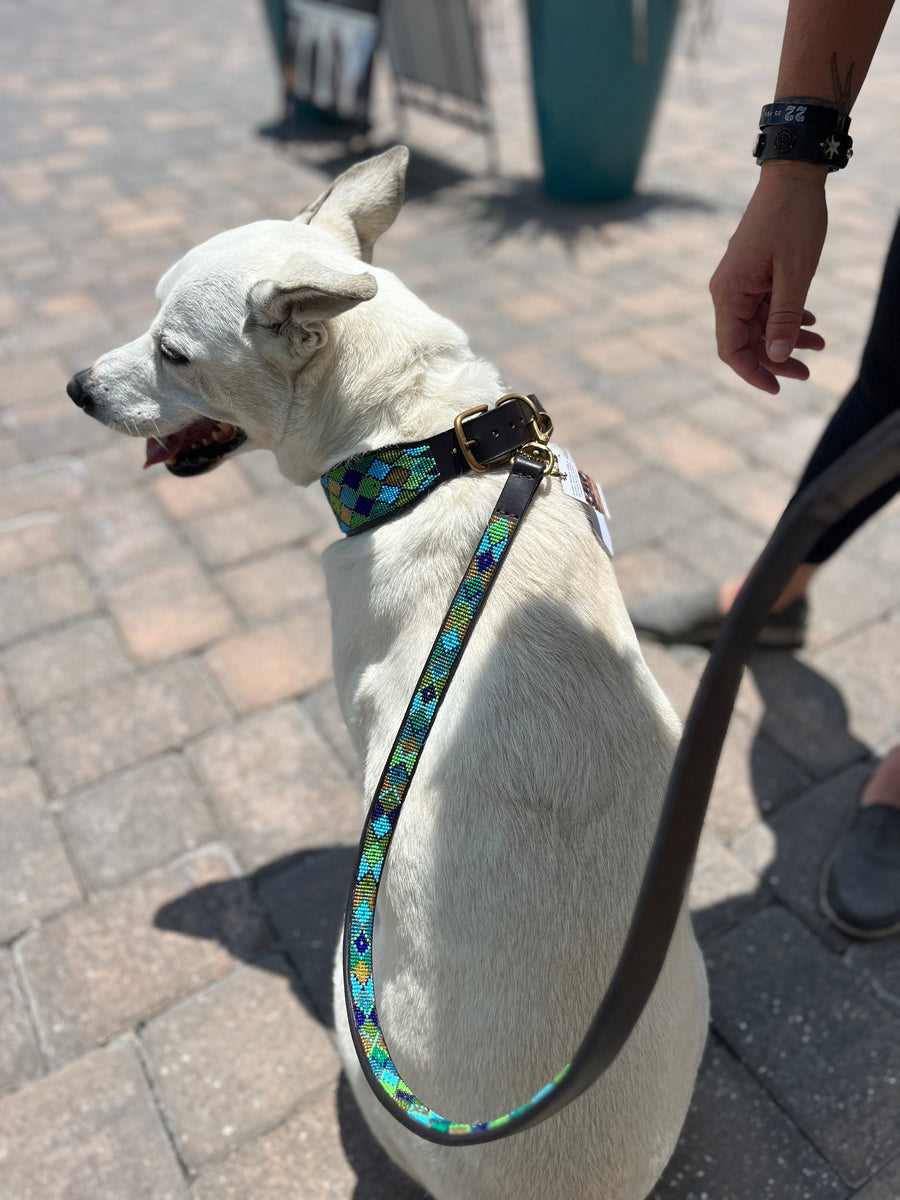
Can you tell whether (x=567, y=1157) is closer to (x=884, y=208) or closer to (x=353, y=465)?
(x=353, y=465)

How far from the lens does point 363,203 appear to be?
193cm

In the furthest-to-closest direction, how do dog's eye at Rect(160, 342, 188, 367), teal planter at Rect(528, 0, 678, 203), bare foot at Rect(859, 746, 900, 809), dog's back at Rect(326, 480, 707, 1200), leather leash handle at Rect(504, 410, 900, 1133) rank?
teal planter at Rect(528, 0, 678, 203) < bare foot at Rect(859, 746, 900, 809) < dog's eye at Rect(160, 342, 188, 367) < dog's back at Rect(326, 480, 707, 1200) < leather leash handle at Rect(504, 410, 900, 1133)

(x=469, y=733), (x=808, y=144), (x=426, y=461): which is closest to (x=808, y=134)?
(x=808, y=144)

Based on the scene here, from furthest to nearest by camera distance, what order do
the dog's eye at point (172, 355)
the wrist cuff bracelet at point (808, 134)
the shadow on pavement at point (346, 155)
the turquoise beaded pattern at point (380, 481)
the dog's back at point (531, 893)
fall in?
the shadow on pavement at point (346, 155)
the dog's eye at point (172, 355)
the turquoise beaded pattern at point (380, 481)
the wrist cuff bracelet at point (808, 134)
the dog's back at point (531, 893)

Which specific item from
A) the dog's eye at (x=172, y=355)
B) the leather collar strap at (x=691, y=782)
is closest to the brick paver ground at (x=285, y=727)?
the leather collar strap at (x=691, y=782)

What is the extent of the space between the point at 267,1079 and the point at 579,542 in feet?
4.57

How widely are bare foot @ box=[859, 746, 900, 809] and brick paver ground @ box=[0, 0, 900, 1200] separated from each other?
126 mm

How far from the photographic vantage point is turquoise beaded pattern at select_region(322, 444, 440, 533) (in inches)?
64.4

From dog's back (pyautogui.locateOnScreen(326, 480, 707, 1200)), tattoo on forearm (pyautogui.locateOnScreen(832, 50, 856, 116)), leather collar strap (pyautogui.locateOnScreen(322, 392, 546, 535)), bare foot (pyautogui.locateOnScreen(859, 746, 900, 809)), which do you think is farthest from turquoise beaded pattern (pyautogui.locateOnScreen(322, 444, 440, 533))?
bare foot (pyautogui.locateOnScreen(859, 746, 900, 809))

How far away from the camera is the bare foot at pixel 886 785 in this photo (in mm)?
2359

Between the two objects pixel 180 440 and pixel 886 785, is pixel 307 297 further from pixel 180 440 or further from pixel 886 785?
pixel 886 785

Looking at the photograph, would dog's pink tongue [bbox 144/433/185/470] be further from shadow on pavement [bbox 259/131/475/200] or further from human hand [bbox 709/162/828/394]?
shadow on pavement [bbox 259/131/475/200]

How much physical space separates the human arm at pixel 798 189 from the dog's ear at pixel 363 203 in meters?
0.76

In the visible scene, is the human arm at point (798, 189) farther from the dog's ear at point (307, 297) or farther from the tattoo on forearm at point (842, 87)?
the dog's ear at point (307, 297)
